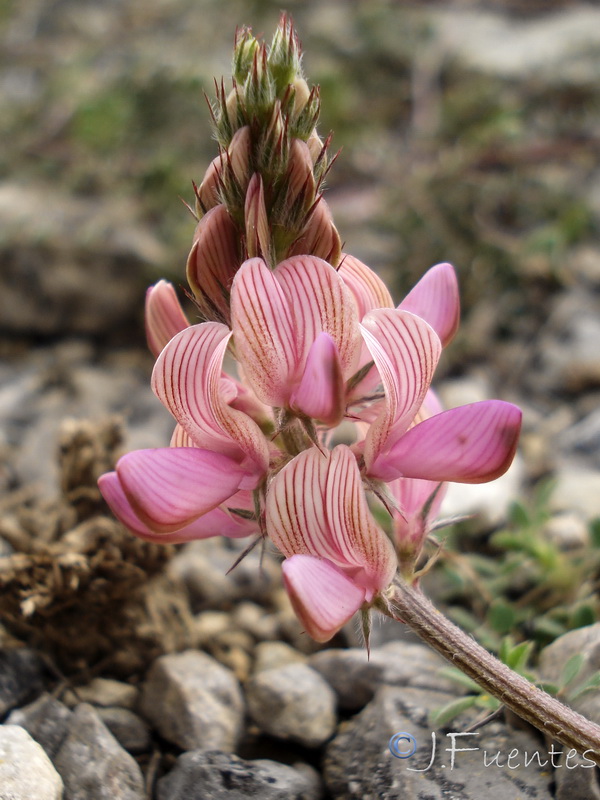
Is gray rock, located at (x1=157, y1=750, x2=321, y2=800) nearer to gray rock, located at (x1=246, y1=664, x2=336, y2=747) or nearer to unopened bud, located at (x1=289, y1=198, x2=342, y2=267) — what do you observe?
gray rock, located at (x1=246, y1=664, x2=336, y2=747)

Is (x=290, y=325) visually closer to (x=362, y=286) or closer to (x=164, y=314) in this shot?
(x=362, y=286)

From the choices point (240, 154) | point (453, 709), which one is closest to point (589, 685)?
point (453, 709)

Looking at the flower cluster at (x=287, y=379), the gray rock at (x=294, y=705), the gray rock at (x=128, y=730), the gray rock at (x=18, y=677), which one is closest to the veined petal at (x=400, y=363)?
the flower cluster at (x=287, y=379)

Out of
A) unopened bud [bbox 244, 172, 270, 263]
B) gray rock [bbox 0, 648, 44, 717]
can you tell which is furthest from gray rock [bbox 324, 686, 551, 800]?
unopened bud [bbox 244, 172, 270, 263]

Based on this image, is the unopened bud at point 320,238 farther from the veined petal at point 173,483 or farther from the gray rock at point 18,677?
the gray rock at point 18,677

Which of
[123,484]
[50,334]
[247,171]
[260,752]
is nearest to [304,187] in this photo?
[247,171]

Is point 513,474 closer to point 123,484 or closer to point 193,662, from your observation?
point 193,662
